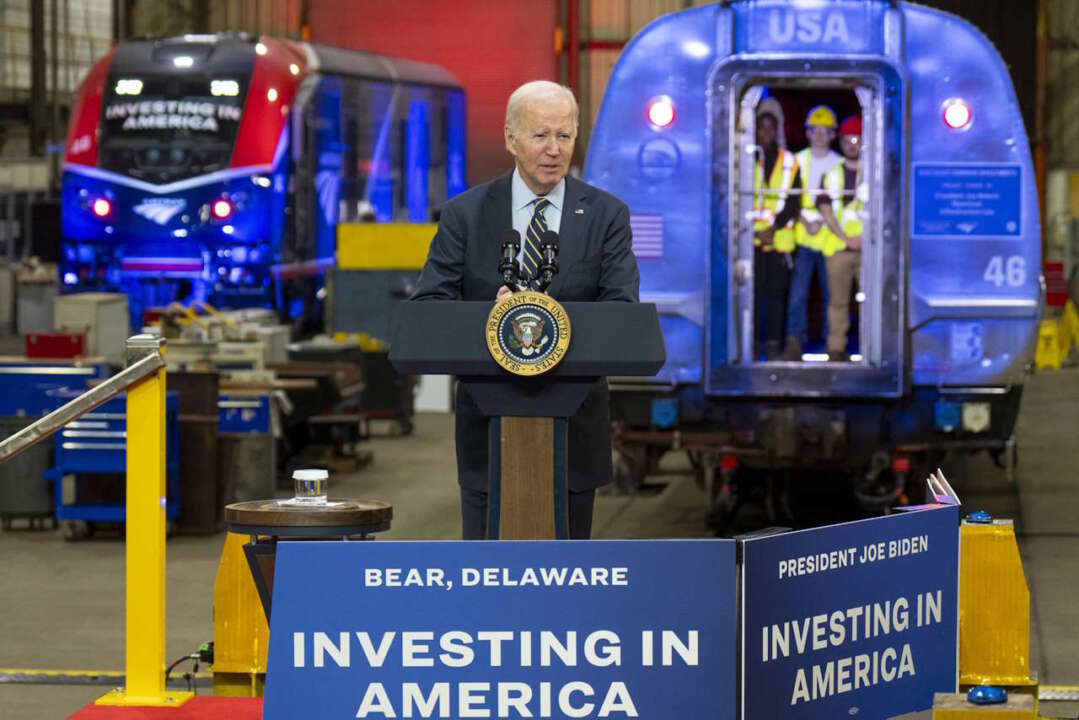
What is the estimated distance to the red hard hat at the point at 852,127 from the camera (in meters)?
11.3

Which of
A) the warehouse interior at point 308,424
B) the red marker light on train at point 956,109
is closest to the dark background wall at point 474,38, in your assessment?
the warehouse interior at point 308,424

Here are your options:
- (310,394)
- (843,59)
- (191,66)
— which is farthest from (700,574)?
(191,66)

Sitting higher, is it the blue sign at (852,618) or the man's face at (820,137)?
the man's face at (820,137)

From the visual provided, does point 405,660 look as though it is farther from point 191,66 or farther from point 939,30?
point 191,66

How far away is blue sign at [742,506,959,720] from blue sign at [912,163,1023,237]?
16.5ft

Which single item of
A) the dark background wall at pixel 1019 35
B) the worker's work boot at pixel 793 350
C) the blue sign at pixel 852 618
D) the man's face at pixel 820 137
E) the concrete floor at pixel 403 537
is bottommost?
the concrete floor at pixel 403 537

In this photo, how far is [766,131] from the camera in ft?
36.4

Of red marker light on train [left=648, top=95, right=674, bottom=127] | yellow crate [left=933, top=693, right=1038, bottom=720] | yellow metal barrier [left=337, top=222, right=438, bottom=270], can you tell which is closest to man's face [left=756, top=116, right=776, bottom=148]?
red marker light on train [left=648, top=95, right=674, bottom=127]

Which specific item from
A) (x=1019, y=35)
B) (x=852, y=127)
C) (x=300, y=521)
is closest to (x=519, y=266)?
(x=300, y=521)

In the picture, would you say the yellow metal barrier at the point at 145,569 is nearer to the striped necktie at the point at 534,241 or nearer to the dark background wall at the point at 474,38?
the striped necktie at the point at 534,241

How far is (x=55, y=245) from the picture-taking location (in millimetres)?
23203

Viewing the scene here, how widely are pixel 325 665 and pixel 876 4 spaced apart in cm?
658

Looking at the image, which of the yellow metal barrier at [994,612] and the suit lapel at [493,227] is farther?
the yellow metal barrier at [994,612]

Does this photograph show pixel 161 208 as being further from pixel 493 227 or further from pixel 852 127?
pixel 493 227
